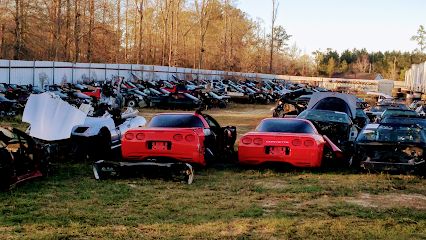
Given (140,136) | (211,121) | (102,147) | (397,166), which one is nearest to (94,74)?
(211,121)

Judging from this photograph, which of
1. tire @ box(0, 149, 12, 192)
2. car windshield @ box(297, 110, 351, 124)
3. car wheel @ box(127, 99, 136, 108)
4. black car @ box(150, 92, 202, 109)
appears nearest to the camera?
tire @ box(0, 149, 12, 192)

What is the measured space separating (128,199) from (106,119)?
444 cm

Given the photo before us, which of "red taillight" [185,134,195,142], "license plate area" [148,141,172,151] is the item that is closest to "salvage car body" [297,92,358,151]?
"red taillight" [185,134,195,142]

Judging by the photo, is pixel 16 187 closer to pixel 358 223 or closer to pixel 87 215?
pixel 87 215

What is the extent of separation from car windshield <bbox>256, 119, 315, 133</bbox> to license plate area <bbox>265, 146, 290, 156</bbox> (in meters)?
0.60

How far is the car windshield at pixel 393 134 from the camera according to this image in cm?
1009

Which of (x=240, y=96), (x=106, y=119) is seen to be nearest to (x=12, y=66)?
(x=240, y=96)

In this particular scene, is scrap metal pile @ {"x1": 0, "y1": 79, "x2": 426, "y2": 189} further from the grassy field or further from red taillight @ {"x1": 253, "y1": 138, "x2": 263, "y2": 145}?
the grassy field

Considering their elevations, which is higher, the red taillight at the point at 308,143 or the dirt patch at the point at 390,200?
the red taillight at the point at 308,143

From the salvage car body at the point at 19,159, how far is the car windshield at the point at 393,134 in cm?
579

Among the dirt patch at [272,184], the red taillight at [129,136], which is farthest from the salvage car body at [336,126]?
the red taillight at [129,136]

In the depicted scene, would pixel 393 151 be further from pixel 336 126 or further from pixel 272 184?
pixel 336 126

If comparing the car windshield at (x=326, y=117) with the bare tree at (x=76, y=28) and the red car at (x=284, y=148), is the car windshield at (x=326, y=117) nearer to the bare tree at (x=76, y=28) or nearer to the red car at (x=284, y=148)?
the red car at (x=284, y=148)

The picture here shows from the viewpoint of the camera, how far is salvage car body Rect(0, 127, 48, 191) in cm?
758
